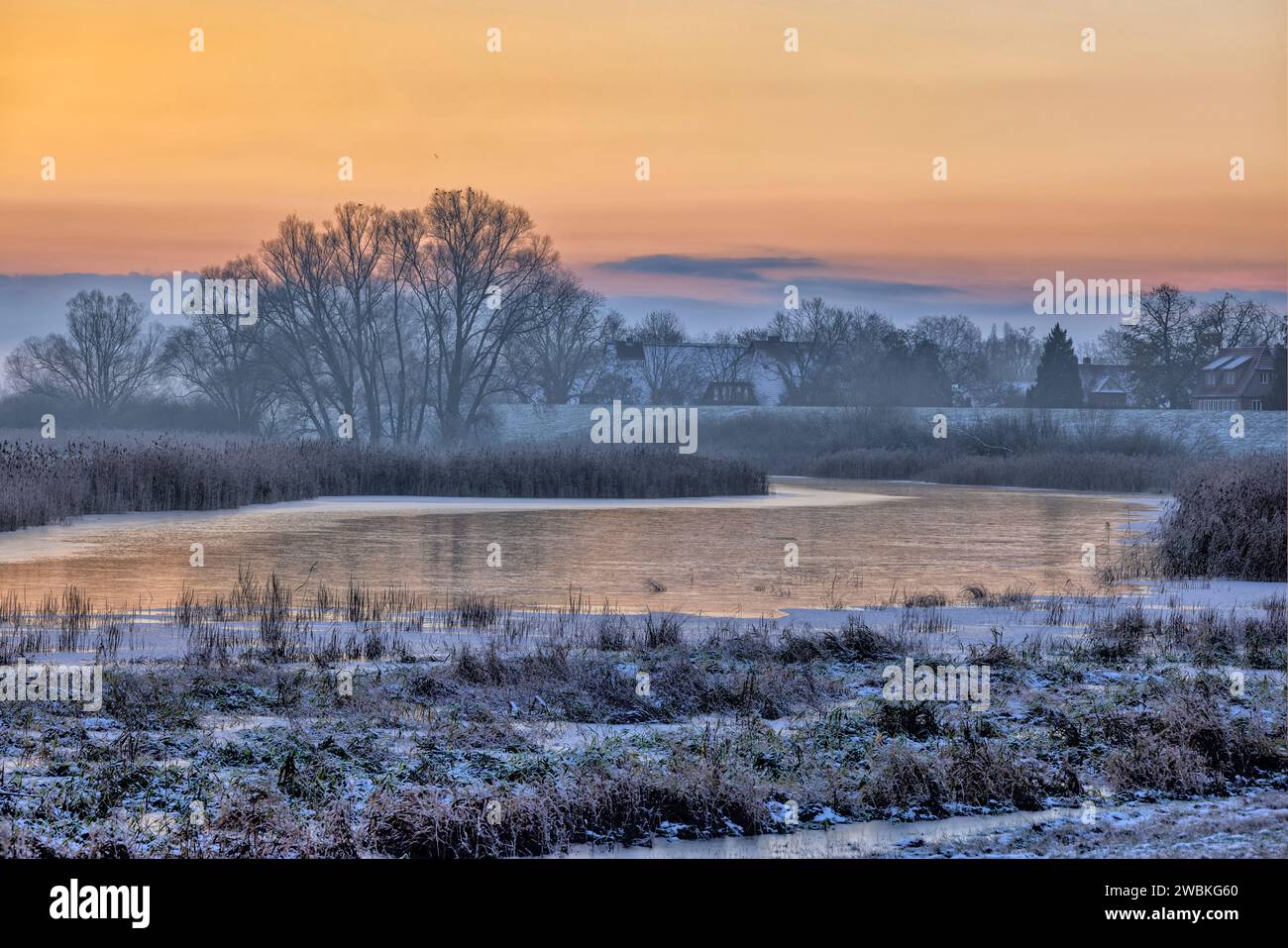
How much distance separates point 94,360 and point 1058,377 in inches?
2410

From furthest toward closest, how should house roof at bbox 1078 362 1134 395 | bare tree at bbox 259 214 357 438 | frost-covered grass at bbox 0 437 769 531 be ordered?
house roof at bbox 1078 362 1134 395, bare tree at bbox 259 214 357 438, frost-covered grass at bbox 0 437 769 531

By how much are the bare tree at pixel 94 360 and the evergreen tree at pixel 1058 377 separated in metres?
55.0

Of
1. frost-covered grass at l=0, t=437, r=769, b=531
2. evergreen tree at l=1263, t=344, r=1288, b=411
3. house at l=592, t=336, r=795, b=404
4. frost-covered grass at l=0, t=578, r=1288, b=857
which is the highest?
house at l=592, t=336, r=795, b=404

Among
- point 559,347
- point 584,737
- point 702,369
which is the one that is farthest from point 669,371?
point 584,737

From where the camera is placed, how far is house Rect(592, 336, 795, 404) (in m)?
100

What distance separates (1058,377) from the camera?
8450 centimetres

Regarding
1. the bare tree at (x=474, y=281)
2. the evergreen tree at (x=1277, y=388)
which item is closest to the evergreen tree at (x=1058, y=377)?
the evergreen tree at (x=1277, y=388)

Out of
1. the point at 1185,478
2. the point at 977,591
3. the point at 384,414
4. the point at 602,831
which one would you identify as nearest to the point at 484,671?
the point at 602,831

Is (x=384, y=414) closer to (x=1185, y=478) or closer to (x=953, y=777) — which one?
(x=1185, y=478)

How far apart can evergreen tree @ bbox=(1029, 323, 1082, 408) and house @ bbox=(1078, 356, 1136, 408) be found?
7.64 m

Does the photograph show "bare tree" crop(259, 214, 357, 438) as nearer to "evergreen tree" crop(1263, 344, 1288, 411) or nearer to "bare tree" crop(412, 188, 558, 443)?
"bare tree" crop(412, 188, 558, 443)

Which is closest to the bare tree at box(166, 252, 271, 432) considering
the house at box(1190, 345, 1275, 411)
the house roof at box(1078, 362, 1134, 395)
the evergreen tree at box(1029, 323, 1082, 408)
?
the evergreen tree at box(1029, 323, 1082, 408)

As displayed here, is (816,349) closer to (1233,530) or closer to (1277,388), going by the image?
(1277,388)
